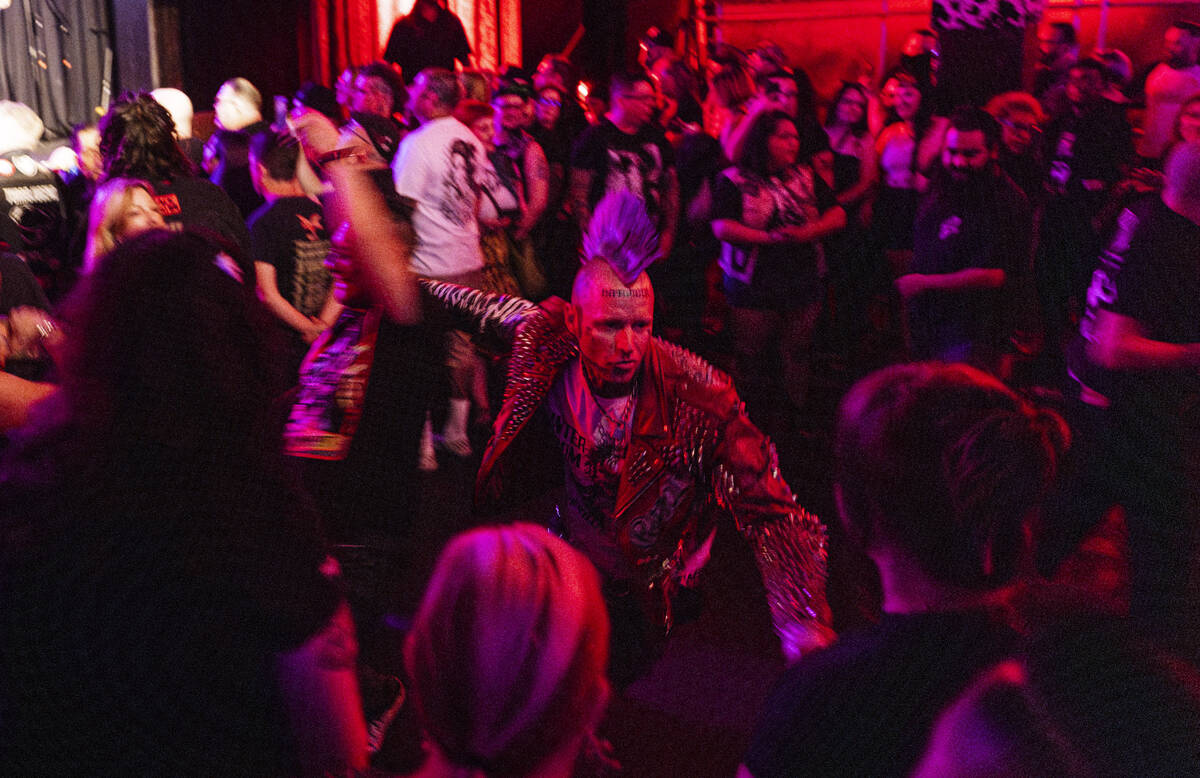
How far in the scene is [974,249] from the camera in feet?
15.7

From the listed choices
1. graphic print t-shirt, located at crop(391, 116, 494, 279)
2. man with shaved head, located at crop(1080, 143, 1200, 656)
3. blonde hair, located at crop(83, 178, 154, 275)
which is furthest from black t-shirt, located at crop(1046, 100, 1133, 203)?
blonde hair, located at crop(83, 178, 154, 275)

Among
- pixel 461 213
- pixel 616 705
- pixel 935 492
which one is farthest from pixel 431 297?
pixel 461 213

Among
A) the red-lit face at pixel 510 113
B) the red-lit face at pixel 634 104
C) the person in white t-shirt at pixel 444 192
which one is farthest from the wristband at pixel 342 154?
the red-lit face at pixel 510 113

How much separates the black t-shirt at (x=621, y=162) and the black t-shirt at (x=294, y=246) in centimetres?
225

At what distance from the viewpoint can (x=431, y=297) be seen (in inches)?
122

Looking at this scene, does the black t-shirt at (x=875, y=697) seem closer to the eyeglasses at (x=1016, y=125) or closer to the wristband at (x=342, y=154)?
the wristband at (x=342, y=154)

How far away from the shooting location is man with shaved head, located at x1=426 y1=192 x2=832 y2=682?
2879 mm

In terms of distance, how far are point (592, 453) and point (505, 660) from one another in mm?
1689

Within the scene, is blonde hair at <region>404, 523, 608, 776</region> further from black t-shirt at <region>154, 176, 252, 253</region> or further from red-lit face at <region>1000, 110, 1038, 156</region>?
red-lit face at <region>1000, 110, 1038, 156</region>

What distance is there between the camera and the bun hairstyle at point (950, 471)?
1.60 metres

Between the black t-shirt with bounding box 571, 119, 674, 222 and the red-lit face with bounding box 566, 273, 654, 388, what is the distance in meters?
3.61

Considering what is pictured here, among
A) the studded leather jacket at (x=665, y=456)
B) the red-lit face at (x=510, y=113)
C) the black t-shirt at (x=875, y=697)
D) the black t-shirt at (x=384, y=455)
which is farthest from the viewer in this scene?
the red-lit face at (x=510, y=113)

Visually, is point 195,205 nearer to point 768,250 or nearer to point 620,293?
point 620,293

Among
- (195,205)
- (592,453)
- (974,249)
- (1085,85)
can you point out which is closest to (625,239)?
(592,453)
